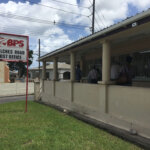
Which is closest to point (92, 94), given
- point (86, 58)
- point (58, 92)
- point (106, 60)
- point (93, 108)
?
point (93, 108)

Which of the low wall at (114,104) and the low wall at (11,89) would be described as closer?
the low wall at (114,104)

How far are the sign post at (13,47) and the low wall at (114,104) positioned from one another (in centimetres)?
257

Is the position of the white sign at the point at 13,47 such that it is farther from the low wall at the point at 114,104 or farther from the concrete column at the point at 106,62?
the concrete column at the point at 106,62

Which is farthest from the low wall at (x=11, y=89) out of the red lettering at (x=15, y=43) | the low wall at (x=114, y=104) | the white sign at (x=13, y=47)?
the low wall at (x=114, y=104)

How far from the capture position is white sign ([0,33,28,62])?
320 inches

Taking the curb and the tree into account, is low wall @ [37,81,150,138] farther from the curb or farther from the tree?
the tree

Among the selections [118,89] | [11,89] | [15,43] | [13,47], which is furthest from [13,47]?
[11,89]

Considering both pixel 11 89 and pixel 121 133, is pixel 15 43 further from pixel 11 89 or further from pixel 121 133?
pixel 11 89

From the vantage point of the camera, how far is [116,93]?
18.3ft

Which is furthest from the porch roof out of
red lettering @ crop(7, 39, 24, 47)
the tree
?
the tree

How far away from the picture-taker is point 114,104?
18.6 ft

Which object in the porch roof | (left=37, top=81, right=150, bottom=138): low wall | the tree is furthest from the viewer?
the tree

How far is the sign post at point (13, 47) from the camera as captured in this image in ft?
26.7

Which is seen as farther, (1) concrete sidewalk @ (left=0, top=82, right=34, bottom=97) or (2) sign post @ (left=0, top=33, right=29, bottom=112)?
(1) concrete sidewalk @ (left=0, top=82, right=34, bottom=97)
